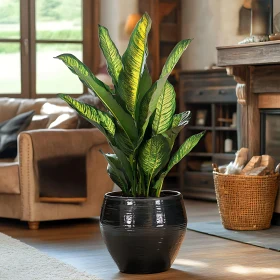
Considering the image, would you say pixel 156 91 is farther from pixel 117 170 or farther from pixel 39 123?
pixel 39 123

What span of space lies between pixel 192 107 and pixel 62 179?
2.05 m

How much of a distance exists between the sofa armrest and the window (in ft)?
6.77

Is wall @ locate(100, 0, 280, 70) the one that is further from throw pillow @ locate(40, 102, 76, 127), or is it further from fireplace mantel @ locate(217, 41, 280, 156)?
throw pillow @ locate(40, 102, 76, 127)

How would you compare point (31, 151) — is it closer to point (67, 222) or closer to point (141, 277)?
point (67, 222)

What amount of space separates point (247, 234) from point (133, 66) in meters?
1.71

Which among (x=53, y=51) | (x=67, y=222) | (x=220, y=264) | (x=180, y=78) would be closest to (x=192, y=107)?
(x=180, y=78)

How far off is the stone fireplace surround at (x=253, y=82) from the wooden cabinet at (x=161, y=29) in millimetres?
1975

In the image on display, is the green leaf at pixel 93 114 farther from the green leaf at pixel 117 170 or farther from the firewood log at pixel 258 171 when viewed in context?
the firewood log at pixel 258 171

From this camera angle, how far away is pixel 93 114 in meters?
3.38

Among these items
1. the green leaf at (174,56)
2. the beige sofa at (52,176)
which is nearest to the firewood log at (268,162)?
the beige sofa at (52,176)

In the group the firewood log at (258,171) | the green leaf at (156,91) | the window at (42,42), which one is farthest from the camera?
the window at (42,42)

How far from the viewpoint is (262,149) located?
520 centimetres

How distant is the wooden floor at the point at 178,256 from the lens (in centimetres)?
353

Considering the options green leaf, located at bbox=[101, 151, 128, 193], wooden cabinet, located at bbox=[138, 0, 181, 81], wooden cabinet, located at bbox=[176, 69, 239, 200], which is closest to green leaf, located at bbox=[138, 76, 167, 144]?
green leaf, located at bbox=[101, 151, 128, 193]
